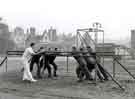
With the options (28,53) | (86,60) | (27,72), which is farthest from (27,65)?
(86,60)

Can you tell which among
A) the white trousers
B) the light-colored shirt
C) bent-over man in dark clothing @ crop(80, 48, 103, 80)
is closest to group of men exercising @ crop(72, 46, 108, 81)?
Answer: bent-over man in dark clothing @ crop(80, 48, 103, 80)

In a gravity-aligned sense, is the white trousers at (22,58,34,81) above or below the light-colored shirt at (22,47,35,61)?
below

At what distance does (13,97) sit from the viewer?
30.7 feet

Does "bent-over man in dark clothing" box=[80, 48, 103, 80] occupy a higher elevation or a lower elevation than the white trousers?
higher

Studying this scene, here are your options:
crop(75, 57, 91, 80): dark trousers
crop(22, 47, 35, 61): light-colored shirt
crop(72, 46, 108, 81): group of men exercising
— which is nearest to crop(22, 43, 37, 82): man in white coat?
crop(22, 47, 35, 61): light-colored shirt

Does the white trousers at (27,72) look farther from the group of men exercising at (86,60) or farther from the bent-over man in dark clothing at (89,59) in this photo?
the bent-over man in dark clothing at (89,59)

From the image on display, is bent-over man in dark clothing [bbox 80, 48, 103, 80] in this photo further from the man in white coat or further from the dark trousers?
the man in white coat

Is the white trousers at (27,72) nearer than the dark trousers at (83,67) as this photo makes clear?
No

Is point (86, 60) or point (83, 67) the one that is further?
point (86, 60)

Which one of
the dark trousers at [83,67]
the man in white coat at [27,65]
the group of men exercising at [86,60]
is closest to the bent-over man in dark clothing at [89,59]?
the group of men exercising at [86,60]

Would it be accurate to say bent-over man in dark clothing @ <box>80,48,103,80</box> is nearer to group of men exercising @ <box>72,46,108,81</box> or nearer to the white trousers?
group of men exercising @ <box>72,46,108,81</box>

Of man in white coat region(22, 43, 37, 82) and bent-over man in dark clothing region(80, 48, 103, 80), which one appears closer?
bent-over man in dark clothing region(80, 48, 103, 80)

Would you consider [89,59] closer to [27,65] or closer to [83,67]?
[83,67]

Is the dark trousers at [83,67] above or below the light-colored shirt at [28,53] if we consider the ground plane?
below
